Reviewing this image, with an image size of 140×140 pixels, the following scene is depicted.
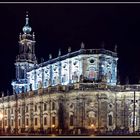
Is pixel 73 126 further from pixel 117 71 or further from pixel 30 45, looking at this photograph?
pixel 30 45

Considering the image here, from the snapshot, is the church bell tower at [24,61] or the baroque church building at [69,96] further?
the church bell tower at [24,61]

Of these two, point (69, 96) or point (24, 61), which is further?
point (24, 61)

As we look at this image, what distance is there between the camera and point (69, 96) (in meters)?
35.0

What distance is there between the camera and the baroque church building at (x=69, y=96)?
34.2 m

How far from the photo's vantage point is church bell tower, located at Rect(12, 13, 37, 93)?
39.8 metres

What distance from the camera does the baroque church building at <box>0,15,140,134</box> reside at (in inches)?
1346

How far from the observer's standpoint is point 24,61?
40.8 m

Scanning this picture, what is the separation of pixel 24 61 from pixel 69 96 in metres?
7.17

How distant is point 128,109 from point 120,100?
788 millimetres

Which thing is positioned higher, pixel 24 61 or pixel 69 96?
pixel 24 61

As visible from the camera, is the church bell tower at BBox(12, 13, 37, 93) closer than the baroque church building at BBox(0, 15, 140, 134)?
No

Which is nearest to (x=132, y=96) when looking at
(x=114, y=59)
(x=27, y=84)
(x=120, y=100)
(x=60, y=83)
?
(x=120, y=100)

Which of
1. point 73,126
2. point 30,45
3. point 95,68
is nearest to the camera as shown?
point 73,126

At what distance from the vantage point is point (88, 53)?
36781 millimetres
